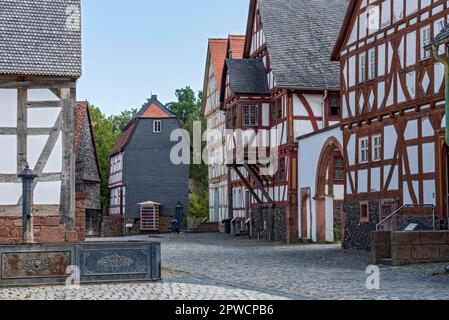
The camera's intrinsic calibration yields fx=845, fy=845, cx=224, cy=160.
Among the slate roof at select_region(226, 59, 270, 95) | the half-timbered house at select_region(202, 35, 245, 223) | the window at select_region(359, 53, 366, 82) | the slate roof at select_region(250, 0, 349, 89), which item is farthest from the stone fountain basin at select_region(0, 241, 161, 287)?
the half-timbered house at select_region(202, 35, 245, 223)

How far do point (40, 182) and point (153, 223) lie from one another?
40338 mm

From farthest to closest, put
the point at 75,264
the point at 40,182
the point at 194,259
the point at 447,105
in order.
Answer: the point at 194,259 < the point at 40,182 < the point at 447,105 < the point at 75,264

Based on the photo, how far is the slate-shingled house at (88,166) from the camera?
161 ft

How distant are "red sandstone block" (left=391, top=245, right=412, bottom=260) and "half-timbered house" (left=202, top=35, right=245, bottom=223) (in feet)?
107

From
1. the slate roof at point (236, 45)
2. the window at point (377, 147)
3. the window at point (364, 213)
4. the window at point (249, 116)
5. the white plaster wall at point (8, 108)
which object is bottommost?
the window at point (364, 213)

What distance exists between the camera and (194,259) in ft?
84.3

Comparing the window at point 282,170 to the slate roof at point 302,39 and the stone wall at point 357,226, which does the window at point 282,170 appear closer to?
the slate roof at point 302,39

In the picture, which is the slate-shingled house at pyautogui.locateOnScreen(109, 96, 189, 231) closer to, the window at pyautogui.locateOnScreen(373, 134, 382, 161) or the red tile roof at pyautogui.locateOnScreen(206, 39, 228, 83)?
the red tile roof at pyautogui.locateOnScreen(206, 39, 228, 83)

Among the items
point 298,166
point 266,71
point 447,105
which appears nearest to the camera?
point 447,105

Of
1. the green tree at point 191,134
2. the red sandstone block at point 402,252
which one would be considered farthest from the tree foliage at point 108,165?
the red sandstone block at point 402,252

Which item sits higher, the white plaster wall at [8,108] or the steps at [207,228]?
the white plaster wall at [8,108]

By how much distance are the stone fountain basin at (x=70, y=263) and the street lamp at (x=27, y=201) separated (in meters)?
4.35
